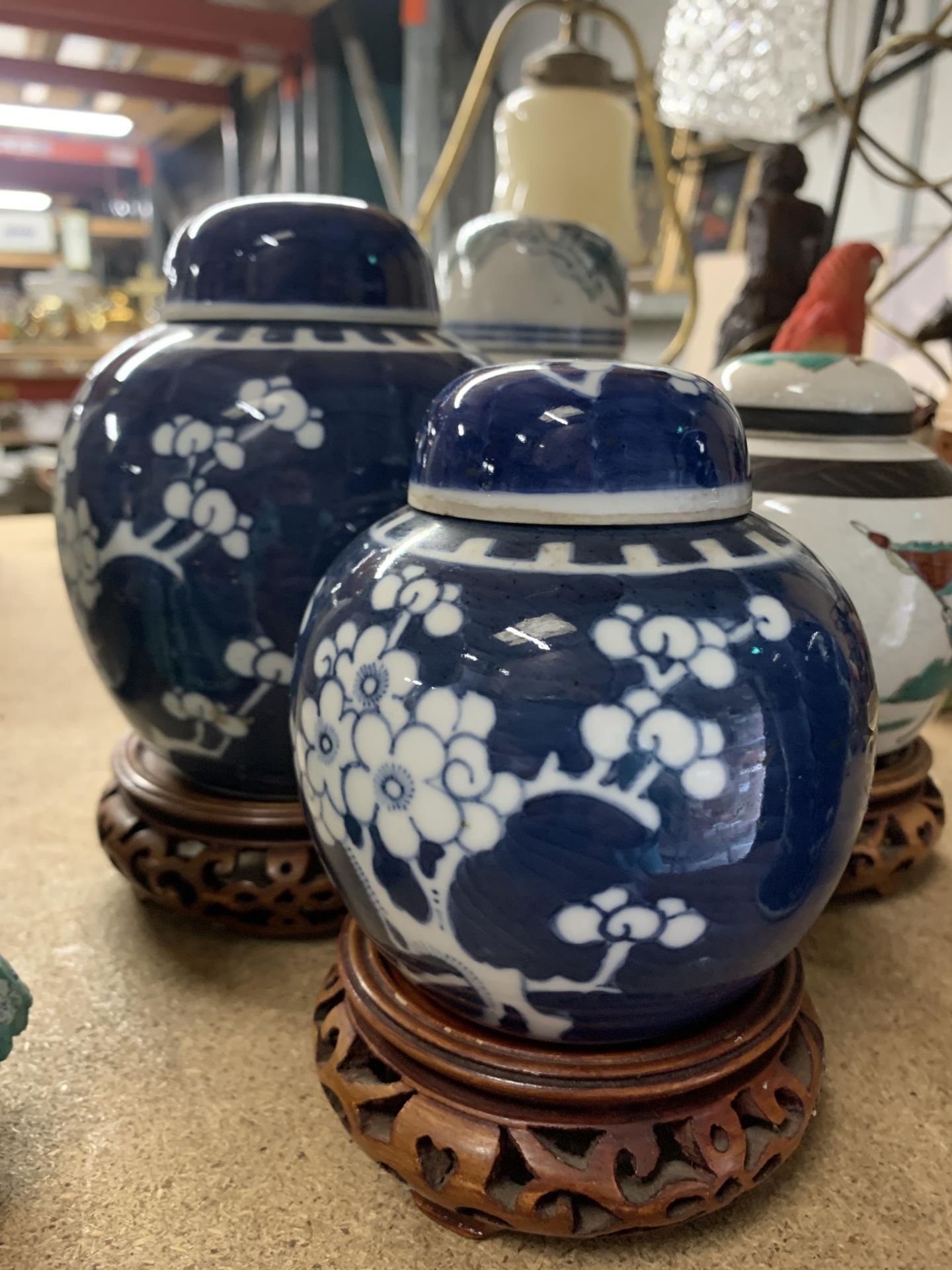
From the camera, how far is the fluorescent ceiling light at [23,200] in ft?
14.8

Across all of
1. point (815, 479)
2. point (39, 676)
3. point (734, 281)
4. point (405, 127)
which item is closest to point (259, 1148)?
point (815, 479)

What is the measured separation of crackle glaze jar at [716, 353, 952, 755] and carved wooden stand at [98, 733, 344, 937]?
1.25 ft

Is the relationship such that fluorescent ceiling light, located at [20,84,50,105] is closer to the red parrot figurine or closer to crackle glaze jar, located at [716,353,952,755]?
the red parrot figurine

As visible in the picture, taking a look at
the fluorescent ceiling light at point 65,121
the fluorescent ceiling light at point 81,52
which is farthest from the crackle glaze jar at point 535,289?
the fluorescent ceiling light at point 65,121

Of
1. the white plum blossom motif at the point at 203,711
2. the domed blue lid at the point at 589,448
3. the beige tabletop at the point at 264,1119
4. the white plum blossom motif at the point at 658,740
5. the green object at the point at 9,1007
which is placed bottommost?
the beige tabletop at the point at 264,1119

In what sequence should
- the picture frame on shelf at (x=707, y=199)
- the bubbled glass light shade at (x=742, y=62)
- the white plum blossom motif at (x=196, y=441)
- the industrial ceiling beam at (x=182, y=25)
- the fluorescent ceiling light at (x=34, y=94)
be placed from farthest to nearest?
the fluorescent ceiling light at (x=34, y=94) < the industrial ceiling beam at (x=182, y=25) < the picture frame on shelf at (x=707, y=199) < the bubbled glass light shade at (x=742, y=62) < the white plum blossom motif at (x=196, y=441)

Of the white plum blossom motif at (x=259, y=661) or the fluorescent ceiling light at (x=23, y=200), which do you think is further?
the fluorescent ceiling light at (x=23, y=200)

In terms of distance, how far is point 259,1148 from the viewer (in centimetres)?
50

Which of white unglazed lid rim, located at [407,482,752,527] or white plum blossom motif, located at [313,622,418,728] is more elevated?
white unglazed lid rim, located at [407,482,752,527]

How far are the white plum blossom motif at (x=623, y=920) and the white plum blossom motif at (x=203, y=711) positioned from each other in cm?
30

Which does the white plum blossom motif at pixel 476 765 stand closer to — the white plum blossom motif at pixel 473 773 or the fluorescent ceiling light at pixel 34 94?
the white plum blossom motif at pixel 473 773

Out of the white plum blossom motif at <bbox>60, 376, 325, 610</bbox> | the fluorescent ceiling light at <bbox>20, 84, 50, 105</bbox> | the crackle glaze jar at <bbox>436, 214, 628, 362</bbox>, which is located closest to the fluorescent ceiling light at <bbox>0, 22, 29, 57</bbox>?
the fluorescent ceiling light at <bbox>20, 84, 50, 105</bbox>

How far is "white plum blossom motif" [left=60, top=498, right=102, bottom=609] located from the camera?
62 cm

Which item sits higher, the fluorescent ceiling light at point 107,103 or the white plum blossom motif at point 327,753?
the fluorescent ceiling light at point 107,103
